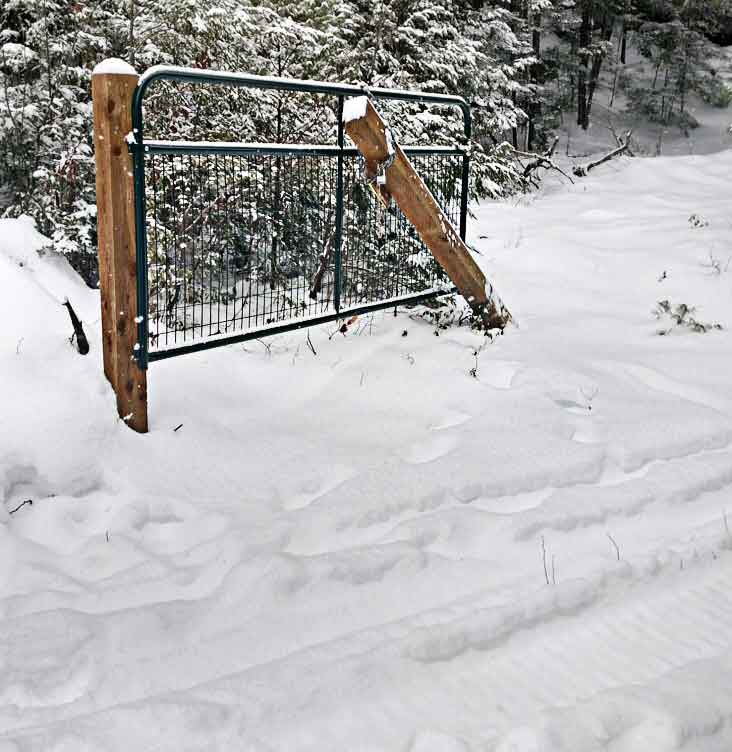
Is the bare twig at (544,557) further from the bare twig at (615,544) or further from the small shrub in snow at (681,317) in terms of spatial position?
the small shrub in snow at (681,317)

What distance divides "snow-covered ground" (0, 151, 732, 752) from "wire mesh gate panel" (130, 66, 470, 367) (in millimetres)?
367

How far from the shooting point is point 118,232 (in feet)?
12.5

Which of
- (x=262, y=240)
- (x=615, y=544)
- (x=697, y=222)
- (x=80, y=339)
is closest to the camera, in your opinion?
(x=615, y=544)

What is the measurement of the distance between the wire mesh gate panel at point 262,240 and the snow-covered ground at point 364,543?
367mm

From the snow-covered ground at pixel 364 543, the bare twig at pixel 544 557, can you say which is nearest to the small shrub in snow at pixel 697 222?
the snow-covered ground at pixel 364 543

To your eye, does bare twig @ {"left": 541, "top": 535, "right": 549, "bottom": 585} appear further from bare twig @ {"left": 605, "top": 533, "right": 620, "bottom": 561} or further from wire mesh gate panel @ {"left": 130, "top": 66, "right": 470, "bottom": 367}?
wire mesh gate panel @ {"left": 130, "top": 66, "right": 470, "bottom": 367}

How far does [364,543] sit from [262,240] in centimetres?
249

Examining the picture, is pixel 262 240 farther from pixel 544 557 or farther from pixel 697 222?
pixel 697 222

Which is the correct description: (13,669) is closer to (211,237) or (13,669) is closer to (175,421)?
(175,421)

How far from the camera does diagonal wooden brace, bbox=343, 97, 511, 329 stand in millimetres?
5129

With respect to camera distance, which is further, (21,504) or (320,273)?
(320,273)

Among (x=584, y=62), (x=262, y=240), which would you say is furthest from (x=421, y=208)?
(x=584, y=62)

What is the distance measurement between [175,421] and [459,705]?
2.43m

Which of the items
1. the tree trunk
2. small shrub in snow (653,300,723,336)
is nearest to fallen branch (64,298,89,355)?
small shrub in snow (653,300,723,336)
